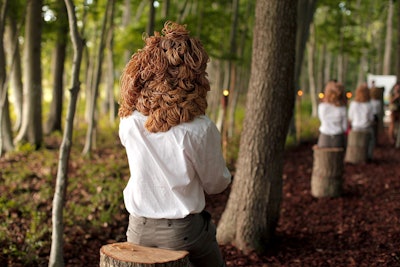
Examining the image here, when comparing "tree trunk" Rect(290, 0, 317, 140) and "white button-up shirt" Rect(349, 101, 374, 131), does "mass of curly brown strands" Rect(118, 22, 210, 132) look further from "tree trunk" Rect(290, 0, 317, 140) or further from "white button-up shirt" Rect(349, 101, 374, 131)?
"white button-up shirt" Rect(349, 101, 374, 131)

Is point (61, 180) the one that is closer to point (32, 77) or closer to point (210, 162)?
point (210, 162)

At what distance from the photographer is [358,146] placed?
1214cm

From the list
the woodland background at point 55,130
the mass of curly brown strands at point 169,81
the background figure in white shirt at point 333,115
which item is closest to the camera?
the mass of curly brown strands at point 169,81

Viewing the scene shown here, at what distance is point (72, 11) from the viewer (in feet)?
15.6

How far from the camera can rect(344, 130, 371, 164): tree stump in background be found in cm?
1209

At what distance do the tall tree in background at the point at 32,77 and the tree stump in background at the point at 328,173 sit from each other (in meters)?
6.50

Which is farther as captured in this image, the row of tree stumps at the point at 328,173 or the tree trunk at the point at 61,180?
the row of tree stumps at the point at 328,173

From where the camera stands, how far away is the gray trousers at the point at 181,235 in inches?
122

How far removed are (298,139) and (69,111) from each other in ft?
37.2

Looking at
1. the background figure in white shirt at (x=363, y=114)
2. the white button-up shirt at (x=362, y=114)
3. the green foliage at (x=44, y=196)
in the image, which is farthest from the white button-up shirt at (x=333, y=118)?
the green foliage at (x=44, y=196)

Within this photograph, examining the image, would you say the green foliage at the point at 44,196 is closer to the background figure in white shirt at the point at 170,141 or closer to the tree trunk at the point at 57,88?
the background figure in white shirt at the point at 170,141

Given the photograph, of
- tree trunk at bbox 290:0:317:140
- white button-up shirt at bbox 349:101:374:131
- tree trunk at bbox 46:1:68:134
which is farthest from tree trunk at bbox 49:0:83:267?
white button-up shirt at bbox 349:101:374:131

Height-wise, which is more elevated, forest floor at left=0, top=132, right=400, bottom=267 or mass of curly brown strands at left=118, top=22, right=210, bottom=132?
mass of curly brown strands at left=118, top=22, right=210, bottom=132

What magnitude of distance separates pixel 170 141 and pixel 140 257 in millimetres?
761
